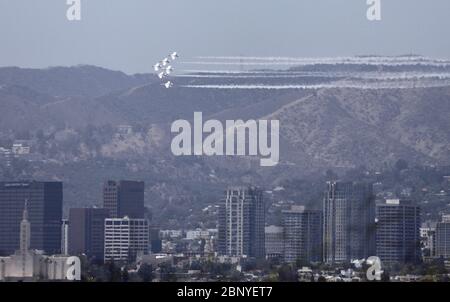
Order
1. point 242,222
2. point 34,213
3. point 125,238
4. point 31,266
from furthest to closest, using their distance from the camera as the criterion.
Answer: point 242,222 < point 34,213 < point 125,238 < point 31,266

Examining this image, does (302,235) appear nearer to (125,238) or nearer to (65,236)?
(125,238)

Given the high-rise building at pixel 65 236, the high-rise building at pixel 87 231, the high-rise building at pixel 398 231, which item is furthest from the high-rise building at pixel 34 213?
the high-rise building at pixel 398 231

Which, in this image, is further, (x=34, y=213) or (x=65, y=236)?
(x=34, y=213)

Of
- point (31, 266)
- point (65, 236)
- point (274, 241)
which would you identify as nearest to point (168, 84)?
point (65, 236)

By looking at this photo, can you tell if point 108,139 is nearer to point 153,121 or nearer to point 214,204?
point 153,121

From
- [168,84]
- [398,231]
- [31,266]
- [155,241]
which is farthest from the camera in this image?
[168,84]

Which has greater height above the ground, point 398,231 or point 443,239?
point 398,231
